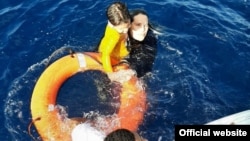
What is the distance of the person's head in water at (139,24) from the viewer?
24.6 ft

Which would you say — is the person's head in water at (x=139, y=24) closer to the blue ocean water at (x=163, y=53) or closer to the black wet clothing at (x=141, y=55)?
the black wet clothing at (x=141, y=55)

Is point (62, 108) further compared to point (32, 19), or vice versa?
point (32, 19)

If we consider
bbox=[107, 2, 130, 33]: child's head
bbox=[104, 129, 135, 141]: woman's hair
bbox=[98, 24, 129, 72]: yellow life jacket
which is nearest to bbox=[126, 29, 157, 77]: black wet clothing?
bbox=[98, 24, 129, 72]: yellow life jacket

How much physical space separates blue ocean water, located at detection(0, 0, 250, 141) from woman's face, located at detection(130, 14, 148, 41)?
0.83 metres

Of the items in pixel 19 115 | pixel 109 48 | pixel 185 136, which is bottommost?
pixel 19 115

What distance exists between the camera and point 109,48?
713 centimetres

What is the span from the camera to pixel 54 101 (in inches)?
282

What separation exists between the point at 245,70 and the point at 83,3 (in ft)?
14.5

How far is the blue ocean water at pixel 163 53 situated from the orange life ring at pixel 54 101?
348 mm

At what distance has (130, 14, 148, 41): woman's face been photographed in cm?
751

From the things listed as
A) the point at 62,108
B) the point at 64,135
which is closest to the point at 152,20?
the point at 62,108

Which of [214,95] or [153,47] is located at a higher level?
[153,47]

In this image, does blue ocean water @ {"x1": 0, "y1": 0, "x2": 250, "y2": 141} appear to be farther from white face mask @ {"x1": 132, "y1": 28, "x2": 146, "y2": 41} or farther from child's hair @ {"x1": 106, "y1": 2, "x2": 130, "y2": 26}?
child's hair @ {"x1": 106, "y1": 2, "x2": 130, "y2": 26}

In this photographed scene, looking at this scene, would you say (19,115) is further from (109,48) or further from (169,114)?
(169,114)
